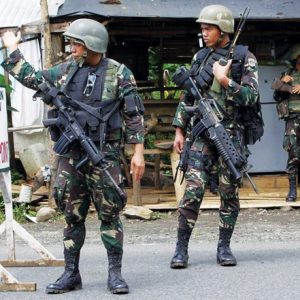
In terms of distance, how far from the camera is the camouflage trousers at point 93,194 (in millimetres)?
5297

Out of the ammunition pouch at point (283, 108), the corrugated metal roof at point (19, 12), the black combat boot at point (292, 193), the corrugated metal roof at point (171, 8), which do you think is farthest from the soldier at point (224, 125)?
the corrugated metal roof at point (19, 12)

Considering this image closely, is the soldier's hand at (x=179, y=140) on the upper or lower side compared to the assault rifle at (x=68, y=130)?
lower

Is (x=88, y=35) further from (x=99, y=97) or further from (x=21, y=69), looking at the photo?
(x=21, y=69)

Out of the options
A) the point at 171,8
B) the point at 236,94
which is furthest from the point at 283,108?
the point at 236,94

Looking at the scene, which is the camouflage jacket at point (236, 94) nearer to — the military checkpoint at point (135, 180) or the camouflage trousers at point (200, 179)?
the military checkpoint at point (135, 180)

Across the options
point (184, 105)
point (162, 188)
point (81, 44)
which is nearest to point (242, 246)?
point (184, 105)

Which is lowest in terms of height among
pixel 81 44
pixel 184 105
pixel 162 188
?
pixel 162 188

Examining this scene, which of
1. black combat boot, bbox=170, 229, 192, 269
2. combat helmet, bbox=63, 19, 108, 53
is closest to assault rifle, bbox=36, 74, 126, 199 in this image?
combat helmet, bbox=63, 19, 108, 53

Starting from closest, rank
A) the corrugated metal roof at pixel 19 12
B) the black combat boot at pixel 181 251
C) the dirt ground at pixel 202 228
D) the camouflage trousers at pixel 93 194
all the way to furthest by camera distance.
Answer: the camouflage trousers at pixel 93 194
the black combat boot at pixel 181 251
the dirt ground at pixel 202 228
the corrugated metal roof at pixel 19 12

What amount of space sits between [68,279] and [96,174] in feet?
2.57

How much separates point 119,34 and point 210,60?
4955 millimetres

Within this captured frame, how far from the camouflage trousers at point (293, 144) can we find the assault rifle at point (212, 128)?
4.06 meters

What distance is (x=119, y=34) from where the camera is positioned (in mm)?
10984

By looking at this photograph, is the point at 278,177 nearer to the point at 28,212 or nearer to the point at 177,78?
the point at 28,212
